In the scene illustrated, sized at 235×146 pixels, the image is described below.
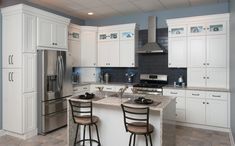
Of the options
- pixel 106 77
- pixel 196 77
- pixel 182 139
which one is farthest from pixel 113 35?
pixel 182 139

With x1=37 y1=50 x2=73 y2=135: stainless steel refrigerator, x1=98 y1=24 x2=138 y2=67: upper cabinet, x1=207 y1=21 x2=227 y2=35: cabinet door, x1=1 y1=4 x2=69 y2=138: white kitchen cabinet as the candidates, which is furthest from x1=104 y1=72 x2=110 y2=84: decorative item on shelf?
x1=207 y1=21 x2=227 y2=35: cabinet door

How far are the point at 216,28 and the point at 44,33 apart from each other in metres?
3.96

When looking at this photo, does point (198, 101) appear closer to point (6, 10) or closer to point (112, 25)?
point (112, 25)

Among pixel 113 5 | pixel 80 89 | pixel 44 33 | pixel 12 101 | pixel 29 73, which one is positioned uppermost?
pixel 113 5

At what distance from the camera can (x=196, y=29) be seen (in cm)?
461

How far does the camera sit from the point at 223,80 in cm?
439

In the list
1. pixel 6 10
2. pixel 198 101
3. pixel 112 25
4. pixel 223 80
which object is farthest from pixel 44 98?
pixel 223 80

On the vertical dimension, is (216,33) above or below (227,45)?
above

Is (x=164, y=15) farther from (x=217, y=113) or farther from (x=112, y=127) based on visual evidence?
(x=112, y=127)

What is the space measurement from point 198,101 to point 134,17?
3.02m

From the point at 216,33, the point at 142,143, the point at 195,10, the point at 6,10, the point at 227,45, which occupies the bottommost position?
the point at 142,143

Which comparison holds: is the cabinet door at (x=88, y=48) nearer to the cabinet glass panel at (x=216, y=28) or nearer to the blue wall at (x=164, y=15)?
the blue wall at (x=164, y=15)

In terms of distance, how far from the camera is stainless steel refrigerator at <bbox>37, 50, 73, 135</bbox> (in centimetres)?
399

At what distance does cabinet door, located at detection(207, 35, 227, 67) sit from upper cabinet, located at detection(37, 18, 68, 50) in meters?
3.55
